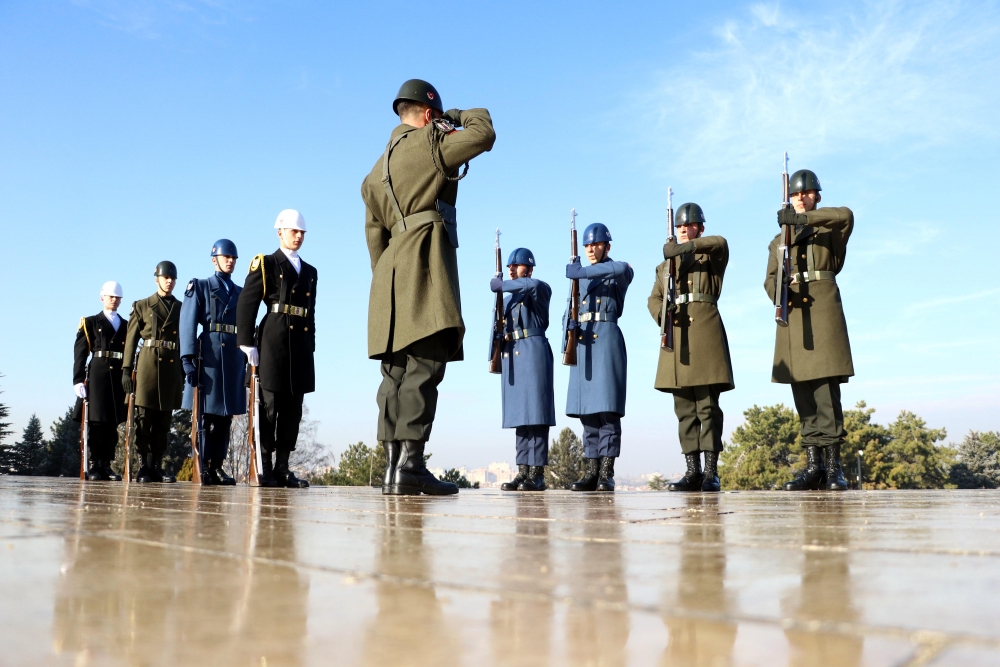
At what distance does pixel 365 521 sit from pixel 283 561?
3.53ft

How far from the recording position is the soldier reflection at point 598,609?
82cm

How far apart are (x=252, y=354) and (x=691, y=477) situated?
12.7 feet

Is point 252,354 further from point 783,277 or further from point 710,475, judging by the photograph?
point 783,277

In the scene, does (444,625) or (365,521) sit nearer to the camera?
(444,625)

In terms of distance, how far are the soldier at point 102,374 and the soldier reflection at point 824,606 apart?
11659mm

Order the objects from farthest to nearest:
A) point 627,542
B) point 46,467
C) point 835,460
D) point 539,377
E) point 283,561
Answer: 1. point 46,467
2. point 539,377
3. point 835,460
4. point 627,542
5. point 283,561

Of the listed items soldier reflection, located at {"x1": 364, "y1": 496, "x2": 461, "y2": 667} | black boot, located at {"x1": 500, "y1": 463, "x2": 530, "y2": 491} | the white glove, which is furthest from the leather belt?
soldier reflection, located at {"x1": 364, "y1": 496, "x2": 461, "y2": 667}

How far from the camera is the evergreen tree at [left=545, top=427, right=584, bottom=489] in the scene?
62.5 m

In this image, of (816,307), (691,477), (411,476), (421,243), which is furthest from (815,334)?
(411,476)

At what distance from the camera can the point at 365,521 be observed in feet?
8.54

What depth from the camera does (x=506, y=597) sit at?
1.12m

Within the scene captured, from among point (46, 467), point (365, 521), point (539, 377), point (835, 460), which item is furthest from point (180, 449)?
point (365, 521)

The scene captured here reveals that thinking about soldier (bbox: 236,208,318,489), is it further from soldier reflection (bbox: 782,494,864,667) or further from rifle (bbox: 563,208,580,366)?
soldier reflection (bbox: 782,494,864,667)

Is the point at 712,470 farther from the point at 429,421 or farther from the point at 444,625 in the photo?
the point at 444,625
